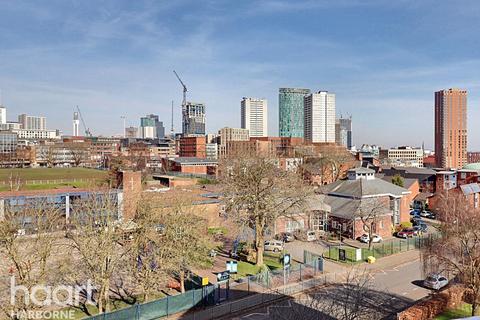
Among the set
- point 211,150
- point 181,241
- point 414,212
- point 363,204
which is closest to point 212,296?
point 181,241

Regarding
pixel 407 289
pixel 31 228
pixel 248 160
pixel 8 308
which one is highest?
pixel 248 160

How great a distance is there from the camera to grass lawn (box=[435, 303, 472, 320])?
76.8 ft

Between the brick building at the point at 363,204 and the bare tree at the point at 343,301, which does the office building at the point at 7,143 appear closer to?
the brick building at the point at 363,204

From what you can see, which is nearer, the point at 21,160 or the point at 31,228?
the point at 31,228

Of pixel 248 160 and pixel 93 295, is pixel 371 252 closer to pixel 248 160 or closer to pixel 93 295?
pixel 248 160

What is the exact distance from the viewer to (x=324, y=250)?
3797 cm

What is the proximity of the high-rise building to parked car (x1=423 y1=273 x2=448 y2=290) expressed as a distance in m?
165

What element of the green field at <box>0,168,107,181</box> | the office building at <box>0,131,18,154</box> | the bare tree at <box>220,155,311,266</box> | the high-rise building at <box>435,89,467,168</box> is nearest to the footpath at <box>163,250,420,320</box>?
the bare tree at <box>220,155,311,266</box>

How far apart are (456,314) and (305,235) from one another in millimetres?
19382

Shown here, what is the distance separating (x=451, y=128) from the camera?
18212 centimetres

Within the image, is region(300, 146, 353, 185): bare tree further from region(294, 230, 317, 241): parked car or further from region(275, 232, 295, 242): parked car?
region(275, 232, 295, 242): parked car

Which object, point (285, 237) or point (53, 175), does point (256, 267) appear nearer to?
point (285, 237)

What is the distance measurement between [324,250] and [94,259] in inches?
906

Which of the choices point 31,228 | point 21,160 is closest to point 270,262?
point 31,228
